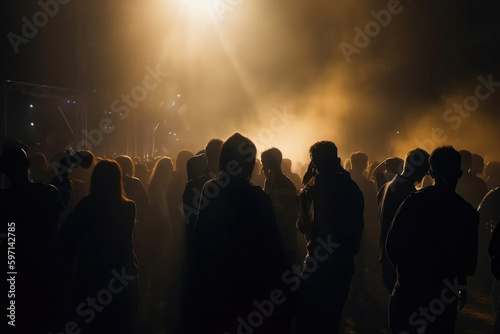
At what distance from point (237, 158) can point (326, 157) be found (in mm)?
1347

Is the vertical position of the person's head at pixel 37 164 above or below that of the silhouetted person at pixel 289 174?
above

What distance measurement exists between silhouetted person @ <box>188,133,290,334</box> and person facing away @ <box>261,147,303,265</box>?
1.41m

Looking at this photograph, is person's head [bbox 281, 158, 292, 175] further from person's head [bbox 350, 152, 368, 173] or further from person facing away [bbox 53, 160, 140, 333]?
person facing away [bbox 53, 160, 140, 333]

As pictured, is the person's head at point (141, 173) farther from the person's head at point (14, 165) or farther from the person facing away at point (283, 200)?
the person's head at point (14, 165)

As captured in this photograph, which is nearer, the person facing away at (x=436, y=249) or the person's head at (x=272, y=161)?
the person facing away at (x=436, y=249)

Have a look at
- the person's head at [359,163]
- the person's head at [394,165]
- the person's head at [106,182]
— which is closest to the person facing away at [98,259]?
the person's head at [106,182]

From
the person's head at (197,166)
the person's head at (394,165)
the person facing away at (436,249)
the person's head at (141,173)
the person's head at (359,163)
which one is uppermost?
the person's head at (141,173)

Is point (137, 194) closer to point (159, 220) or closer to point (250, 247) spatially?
point (159, 220)

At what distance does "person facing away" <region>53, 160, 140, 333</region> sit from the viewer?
317cm

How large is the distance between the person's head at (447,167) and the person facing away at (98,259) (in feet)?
7.51

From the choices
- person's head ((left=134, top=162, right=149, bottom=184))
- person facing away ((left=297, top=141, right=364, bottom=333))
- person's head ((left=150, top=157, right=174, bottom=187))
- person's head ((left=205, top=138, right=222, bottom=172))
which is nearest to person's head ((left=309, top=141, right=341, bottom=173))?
person facing away ((left=297, top=141, right=364, bottom=333))

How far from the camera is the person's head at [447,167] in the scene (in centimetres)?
298

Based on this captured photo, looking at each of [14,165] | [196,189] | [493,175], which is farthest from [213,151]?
[493,175]

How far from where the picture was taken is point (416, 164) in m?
4.12
